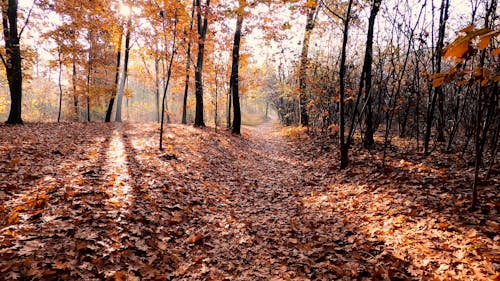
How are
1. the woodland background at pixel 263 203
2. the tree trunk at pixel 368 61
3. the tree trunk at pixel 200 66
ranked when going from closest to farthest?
the woodland background at pixel 263 203, the tree trunk at pixel 368 61, the tree trunk at pixel 200 66

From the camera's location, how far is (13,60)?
11594mm

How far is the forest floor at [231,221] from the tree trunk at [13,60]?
4.91 m

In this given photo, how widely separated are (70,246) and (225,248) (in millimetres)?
2273

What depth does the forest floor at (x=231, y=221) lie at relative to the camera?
137 inches

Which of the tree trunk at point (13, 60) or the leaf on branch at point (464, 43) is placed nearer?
the leaf on branch at point (464, 43)

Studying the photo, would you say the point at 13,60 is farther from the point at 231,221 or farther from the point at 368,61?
the point at 368,61

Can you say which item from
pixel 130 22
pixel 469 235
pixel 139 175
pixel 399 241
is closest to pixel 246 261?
pixel 399 241

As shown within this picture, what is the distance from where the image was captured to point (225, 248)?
442 cm

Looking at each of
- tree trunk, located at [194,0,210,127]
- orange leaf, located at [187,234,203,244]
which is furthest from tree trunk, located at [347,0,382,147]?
tree trunk, located at [194,0,210,127]

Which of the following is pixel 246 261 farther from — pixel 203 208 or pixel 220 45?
pixel 220 45

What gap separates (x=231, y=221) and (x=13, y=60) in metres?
13.1

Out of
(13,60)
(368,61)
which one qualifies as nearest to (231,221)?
(368,61)

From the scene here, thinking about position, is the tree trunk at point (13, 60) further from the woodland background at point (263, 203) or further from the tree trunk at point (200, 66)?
the tree trunk at point (200, 66)

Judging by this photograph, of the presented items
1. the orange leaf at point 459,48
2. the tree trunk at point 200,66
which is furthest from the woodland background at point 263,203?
the tree trunk at point 200,66
